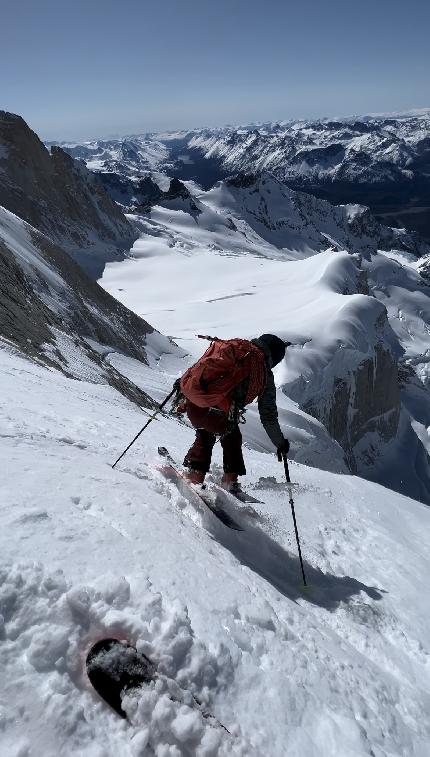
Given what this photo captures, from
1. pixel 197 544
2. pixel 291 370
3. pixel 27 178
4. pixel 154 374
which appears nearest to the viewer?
pixel 197 544

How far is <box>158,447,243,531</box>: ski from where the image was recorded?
5.34 m

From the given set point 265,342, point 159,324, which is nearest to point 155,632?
point 265,342

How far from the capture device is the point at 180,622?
118 inches

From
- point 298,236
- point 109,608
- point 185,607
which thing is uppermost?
point 109,608

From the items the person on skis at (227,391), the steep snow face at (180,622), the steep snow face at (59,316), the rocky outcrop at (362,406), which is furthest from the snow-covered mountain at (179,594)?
the rocky outcrop at (362,406)

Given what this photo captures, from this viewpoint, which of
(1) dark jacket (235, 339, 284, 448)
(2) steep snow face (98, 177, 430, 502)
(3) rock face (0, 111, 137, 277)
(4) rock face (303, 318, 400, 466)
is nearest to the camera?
(1) dark jacket (235, 339, 284, 448)

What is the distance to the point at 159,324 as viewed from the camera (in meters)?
43.3

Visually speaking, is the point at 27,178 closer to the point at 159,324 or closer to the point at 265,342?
the point at 159,324

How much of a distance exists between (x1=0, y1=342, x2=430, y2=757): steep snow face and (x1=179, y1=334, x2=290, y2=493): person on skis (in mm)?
795

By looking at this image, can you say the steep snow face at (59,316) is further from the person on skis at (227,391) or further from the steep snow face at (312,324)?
the person on skis at (227,391)

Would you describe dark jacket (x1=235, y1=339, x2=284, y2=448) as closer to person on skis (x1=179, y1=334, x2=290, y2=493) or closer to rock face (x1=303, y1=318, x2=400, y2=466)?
person on skis (x1=179, y1=334, x2=290, y2=493)

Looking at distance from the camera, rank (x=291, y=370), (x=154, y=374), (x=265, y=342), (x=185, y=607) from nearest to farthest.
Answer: (x=185, y=607) → (x=265, y=342) → (x=154, y=374) → (x=291, y=370)

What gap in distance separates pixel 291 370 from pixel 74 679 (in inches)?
1137

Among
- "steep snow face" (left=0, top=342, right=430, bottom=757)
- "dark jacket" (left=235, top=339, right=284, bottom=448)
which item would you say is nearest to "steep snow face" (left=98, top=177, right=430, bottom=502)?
"dark jacket" (left=235, top=339, right=284, bottom=448)
